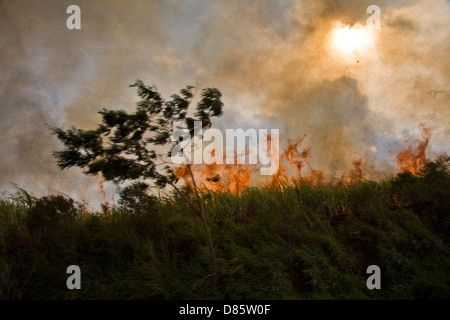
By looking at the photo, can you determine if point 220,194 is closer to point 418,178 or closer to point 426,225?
point 426,225

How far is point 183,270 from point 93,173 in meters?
2.28

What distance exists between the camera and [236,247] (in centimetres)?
612

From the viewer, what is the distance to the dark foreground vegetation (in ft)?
17.4

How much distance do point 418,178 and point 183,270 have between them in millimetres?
7193

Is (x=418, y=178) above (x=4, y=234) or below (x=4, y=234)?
above

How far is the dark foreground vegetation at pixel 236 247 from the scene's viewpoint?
5289 mm

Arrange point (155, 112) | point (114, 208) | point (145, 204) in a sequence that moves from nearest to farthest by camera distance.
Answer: point (155, 112), point (145, 204), point (114, 208)

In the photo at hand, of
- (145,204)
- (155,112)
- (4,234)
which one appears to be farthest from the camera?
(145,204)

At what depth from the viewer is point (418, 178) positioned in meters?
9.03

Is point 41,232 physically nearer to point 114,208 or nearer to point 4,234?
point 4,234
